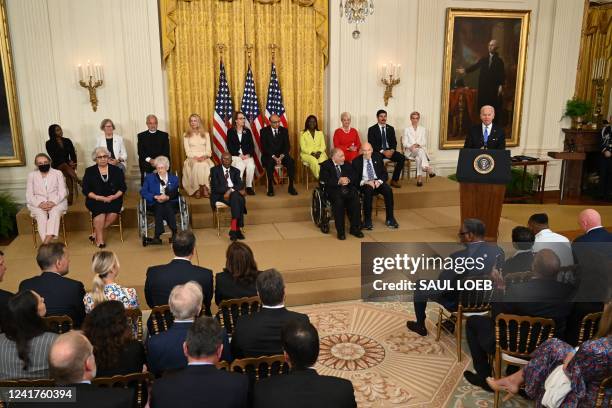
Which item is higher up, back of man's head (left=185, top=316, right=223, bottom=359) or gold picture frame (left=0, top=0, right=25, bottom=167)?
gold picture frame (left=0, top=0, right=25, bottom=167)

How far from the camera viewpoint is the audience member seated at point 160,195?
7.64m

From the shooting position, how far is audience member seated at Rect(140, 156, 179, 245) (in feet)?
25.1

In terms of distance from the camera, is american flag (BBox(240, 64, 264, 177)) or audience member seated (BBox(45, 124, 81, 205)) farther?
american flag (BBox(240, 64, 264, 177))

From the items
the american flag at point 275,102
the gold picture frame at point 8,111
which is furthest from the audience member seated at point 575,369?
the gold picture frame at point 8,111

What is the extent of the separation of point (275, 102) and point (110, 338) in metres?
7.59

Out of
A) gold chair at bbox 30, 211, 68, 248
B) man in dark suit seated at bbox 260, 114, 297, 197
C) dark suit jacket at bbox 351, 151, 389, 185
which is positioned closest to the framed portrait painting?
dark suit jacket at bbox 351, 151, 389, 185

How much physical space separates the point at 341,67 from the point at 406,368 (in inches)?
269

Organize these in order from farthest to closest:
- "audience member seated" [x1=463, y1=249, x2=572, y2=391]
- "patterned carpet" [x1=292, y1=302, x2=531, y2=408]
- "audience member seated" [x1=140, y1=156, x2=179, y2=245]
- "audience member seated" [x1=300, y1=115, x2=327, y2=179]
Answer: "audience member seated" [x1=300, y1=115, x2=327, y2=179], "audience member seated" [x1=140, y1=156, x2=179, y2=245], "patterned carpet" [x1=292, y1=302, x2=531, y2=408], "audience member seated" [x1=463, y1=249, x2=572, y2=391]

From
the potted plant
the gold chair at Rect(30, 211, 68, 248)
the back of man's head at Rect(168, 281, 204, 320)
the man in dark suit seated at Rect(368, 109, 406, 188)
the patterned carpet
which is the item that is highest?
the potted plant

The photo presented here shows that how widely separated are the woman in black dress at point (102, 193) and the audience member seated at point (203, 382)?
17.7 feet

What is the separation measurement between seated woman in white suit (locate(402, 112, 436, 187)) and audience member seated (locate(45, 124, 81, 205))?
5.99m

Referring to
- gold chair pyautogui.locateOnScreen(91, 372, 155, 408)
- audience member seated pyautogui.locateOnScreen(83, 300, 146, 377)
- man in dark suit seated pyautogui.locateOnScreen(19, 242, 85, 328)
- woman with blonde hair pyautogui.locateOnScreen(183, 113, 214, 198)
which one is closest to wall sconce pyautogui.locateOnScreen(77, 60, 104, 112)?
woman with blonde hair pyautogui.locateOnScreen(183, 113, 214, 198)

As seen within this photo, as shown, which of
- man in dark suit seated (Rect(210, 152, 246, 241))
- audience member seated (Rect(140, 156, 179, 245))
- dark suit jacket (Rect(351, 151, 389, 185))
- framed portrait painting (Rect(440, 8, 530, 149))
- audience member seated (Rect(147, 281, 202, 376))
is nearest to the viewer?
audience member seated (Rect(147, 281, 202, 376))

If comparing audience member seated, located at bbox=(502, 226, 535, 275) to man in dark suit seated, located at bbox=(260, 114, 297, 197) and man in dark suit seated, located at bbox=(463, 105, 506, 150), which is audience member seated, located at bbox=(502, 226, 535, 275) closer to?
man in dark suit seated, located at bbox=(463, 105, 506, 150)
